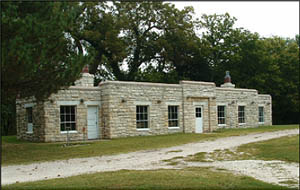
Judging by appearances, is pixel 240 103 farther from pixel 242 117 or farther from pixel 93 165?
pixel 93 165

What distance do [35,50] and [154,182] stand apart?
6.91 metres

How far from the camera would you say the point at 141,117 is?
2177cm

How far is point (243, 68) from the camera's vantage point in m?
39.2

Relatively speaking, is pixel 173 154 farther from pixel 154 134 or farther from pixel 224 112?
pixel 224 112

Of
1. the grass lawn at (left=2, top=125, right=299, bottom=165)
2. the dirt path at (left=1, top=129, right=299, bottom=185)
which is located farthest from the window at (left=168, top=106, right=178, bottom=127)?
the dirt path at (left=1, top=129, right=299, bottom=185)

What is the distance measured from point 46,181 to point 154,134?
13761 mm

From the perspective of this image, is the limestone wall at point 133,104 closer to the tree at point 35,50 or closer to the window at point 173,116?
the window at point 173,116

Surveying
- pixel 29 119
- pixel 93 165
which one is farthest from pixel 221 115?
pixel 93 165

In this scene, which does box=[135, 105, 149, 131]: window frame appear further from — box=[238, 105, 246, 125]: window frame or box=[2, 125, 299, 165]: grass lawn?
box=[238, 105, 246, 125]: window frame

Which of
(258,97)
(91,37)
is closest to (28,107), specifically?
(91,37)

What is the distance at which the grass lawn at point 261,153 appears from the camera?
1206 cm

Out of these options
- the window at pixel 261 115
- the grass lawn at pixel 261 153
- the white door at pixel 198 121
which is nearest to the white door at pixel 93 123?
the white door at pixel 198 121

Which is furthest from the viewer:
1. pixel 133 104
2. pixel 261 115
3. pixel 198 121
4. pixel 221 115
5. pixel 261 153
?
pixel 261 115

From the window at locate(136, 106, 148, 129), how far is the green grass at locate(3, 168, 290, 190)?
1224cm
